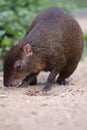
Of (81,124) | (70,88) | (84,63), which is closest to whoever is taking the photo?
(81,124)

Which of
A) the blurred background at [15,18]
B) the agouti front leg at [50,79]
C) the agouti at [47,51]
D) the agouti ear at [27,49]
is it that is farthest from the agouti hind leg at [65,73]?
the blurred background at [15,18]

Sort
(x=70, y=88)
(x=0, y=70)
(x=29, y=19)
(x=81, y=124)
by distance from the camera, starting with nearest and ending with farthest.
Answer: (x=81, y=124), (x=70, y=88), (x=0, y=70), (x=29, y=19)

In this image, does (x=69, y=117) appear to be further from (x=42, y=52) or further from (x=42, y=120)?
(x=42, y=52)

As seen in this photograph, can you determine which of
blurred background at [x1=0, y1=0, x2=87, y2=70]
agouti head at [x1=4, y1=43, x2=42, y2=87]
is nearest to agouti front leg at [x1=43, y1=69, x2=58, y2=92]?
agouti head at [x1=4, y1=43, x2=42, y2=87]

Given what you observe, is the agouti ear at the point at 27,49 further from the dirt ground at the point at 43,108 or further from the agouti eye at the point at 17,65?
the dirt ground at the point at 43,108

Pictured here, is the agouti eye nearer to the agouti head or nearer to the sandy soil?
the agouti head

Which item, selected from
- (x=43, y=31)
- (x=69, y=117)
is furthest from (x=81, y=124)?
(x=43, y=31)

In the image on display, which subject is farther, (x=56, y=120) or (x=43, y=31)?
(x=43, y=31)
